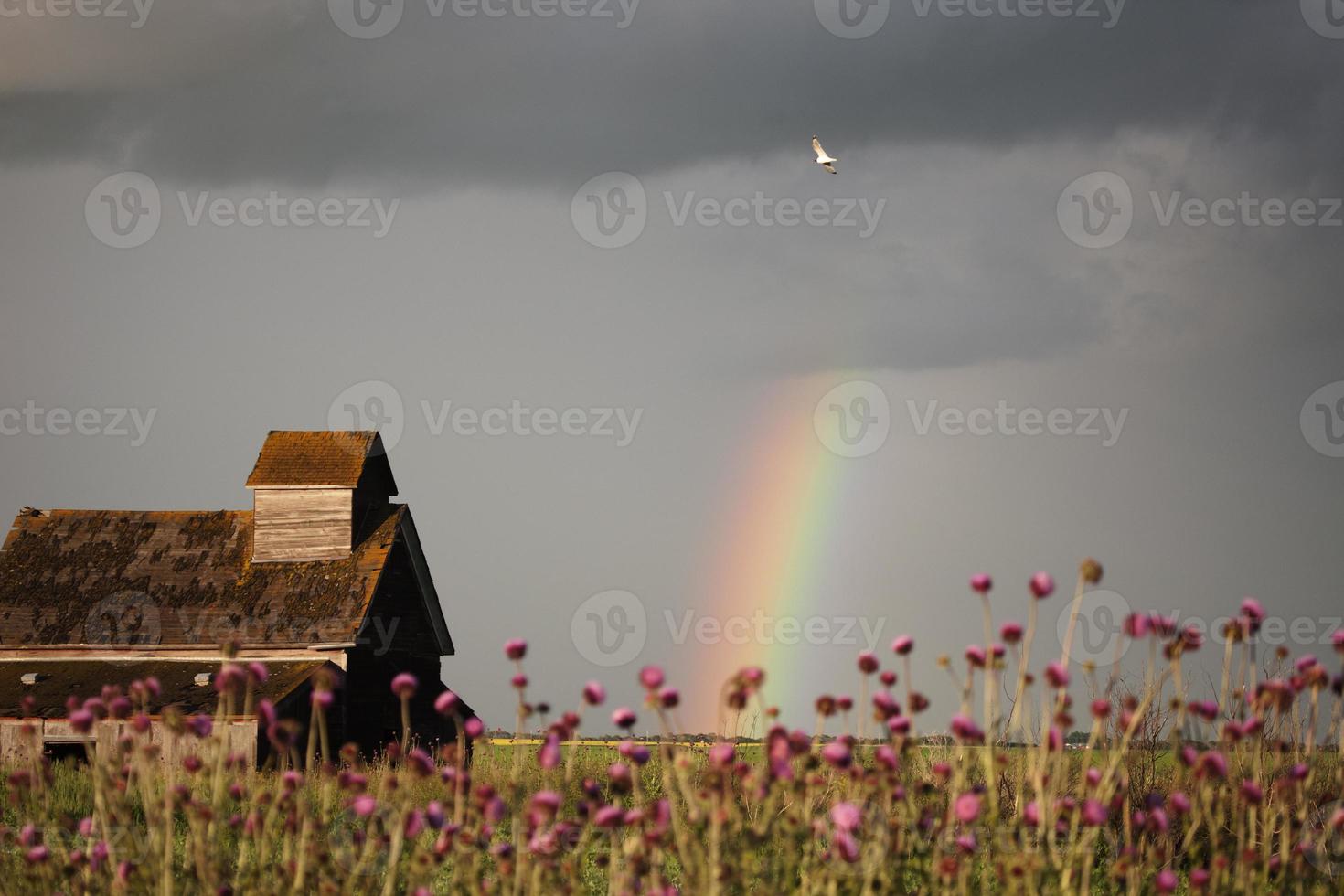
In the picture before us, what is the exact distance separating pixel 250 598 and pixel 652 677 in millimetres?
30192

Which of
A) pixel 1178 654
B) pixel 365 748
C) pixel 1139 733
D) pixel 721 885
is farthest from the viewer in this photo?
pixel 365 748

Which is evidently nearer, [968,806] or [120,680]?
[968,806]

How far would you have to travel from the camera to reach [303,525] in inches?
1387

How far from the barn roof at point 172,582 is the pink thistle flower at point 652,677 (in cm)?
2793

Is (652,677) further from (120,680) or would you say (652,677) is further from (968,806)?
(120,680)

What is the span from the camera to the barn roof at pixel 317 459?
35.6 meters

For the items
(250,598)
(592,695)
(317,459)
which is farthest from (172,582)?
(592,695)

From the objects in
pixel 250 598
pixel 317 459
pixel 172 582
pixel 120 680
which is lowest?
pixel 120 680

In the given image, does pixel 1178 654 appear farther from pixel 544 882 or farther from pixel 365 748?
pixel 365 748

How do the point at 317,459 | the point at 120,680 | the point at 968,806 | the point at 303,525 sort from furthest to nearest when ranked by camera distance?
1. the point at 317,459
2. the point at 303,525
3. the point at 120,680
4. the point at 968,806

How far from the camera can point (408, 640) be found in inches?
1380

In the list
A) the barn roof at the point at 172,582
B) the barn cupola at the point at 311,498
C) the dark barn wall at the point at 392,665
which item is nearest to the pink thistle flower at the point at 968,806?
the dark barn wall at the point at 392,665

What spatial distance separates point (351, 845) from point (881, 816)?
2901 mm

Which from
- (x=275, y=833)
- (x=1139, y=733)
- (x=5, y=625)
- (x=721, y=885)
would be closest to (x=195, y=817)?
(x=275, y=833)
